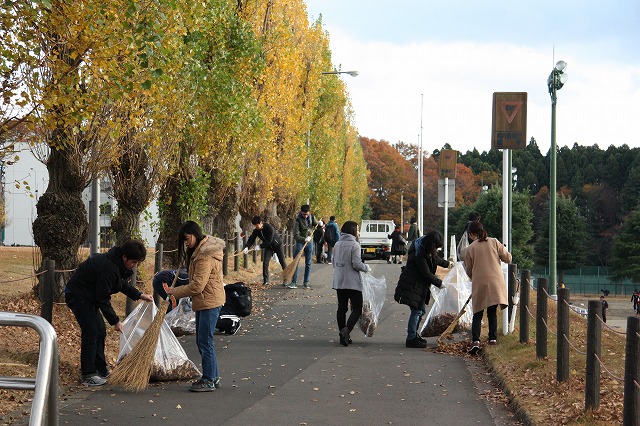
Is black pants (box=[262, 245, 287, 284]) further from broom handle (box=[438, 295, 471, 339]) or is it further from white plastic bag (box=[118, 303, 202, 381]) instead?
white plastic bag (box=[118, 303, 202, 381])

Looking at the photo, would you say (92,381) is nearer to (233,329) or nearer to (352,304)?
(352,304)

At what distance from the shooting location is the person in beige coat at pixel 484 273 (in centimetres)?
1318

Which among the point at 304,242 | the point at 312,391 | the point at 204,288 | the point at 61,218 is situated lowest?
the point at 312,391

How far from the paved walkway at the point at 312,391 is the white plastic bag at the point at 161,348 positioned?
0.52 ft

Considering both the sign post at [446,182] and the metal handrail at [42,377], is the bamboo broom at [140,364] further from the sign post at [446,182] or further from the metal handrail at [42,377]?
the sign post at [446,182]

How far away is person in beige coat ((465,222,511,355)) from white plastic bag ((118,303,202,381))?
4.48 m

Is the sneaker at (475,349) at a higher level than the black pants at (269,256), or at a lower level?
lower

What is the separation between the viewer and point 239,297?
14.3 metres

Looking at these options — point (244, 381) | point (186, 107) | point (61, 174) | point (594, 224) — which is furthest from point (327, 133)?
point (594, 224)

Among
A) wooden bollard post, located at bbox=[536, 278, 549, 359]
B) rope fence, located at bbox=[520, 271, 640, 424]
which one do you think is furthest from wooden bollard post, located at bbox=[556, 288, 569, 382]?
wooden bollard post, located at bbox=[536, 278, 549, 359]

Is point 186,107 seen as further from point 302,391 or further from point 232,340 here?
point 302,391

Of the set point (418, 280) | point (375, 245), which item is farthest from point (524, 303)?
point (375, 245)

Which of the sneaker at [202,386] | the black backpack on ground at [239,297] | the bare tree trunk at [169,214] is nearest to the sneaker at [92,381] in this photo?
the sneaker at [202,386]

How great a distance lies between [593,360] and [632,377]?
1.27 m
